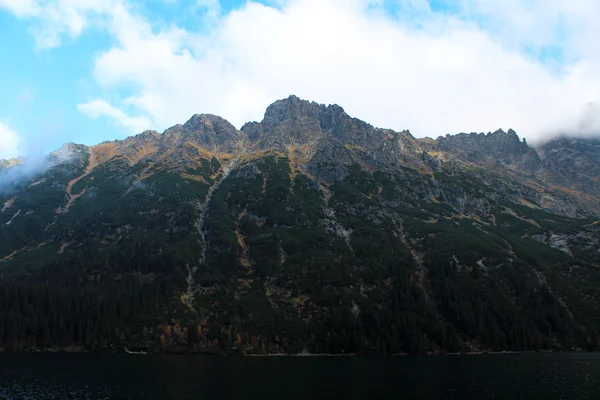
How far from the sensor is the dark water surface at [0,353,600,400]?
253ft

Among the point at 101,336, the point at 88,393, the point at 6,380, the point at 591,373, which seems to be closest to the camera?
the point at 88,393

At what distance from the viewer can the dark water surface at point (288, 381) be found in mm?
77250

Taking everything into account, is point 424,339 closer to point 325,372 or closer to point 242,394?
point 325,372

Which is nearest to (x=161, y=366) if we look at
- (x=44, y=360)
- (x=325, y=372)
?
(x=44, y=360)

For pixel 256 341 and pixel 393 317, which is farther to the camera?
pixel 393 317

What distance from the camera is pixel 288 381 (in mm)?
94750

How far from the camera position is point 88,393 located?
76.8 m

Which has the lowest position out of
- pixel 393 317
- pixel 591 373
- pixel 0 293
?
pixel 591 373

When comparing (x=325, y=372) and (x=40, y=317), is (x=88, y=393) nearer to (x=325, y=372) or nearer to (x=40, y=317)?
(x=325, y=372)

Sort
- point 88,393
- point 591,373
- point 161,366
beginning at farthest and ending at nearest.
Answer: point 161,366, point 591,373, point 88,393

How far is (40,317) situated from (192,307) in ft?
195

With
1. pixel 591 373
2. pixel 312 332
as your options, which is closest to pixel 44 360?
pixel 312 332

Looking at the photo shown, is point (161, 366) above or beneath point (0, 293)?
beneath

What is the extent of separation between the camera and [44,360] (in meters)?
128
